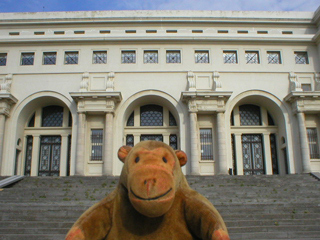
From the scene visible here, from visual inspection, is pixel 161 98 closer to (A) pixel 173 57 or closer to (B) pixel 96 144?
(A) pixel 173 57

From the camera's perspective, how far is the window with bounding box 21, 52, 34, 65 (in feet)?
69.1

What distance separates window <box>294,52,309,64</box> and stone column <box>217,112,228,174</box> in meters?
7.36

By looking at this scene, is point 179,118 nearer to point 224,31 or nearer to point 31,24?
point 224,31

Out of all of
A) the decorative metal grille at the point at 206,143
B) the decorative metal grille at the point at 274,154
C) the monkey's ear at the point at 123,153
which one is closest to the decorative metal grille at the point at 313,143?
the decorative metal grille at the point at 274,154

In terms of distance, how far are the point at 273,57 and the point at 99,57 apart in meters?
12.0

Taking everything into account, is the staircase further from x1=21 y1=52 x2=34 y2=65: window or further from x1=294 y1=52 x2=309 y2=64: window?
x1=294 y1=52 x2=309 y2=64: window

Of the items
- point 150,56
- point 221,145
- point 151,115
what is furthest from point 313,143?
point 150,56

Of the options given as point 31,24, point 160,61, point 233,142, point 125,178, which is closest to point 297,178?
point 233,142

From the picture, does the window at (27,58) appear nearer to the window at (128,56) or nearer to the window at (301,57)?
the window at (128,56)

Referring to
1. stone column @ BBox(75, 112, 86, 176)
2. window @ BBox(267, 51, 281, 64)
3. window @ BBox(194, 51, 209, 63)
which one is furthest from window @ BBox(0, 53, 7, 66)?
window @ BBox(267, 51, 281, 64)

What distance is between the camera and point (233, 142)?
2075 centimetres

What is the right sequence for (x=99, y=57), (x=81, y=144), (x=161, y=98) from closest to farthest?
1. (x=81, y=144)
2. (x=161, y=98)
3. (x=99, y=57)

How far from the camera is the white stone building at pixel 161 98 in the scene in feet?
62.5

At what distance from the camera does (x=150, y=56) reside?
830 inches
